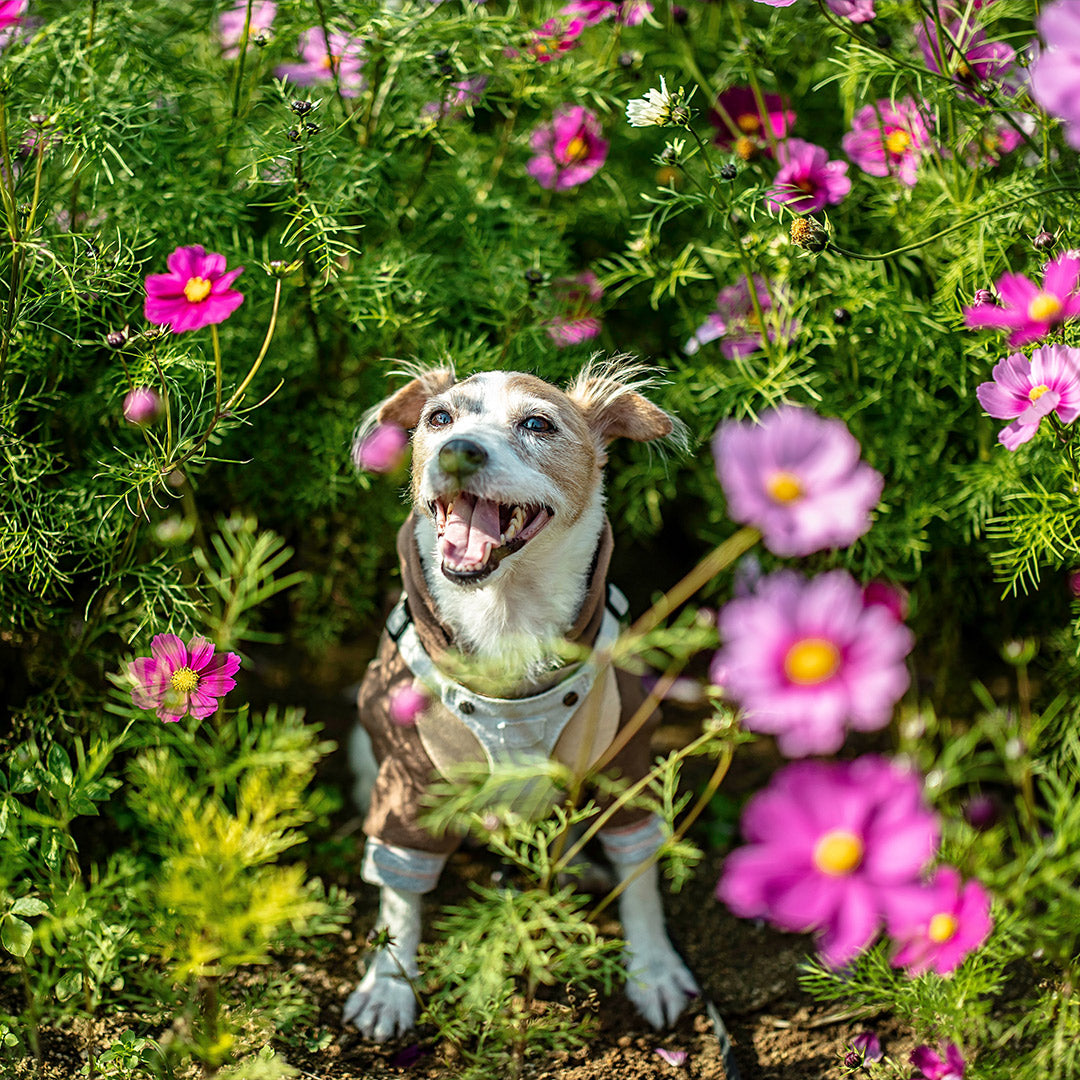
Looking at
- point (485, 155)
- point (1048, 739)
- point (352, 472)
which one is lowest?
point (1048, 739)

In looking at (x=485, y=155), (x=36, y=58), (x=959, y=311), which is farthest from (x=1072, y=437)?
(x=36, y=58)

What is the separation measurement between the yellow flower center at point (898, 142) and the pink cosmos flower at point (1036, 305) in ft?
2.84

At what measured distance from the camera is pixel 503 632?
7.64 feet

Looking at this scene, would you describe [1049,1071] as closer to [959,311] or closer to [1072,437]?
[1072,437]

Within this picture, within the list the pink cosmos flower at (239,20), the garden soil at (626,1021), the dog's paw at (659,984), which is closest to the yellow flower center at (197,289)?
→ the pink cosmos flower at (239,20)

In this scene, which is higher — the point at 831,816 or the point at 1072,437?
the point at 831,816

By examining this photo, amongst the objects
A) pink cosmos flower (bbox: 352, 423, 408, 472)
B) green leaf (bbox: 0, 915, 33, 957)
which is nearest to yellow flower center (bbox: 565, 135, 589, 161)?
pink cosmos flower (bbox: 352, 423, 408, 472)

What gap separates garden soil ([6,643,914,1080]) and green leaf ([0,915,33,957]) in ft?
1.10

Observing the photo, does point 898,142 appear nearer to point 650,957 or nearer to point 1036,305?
point 1036,305

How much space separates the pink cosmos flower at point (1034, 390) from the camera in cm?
178

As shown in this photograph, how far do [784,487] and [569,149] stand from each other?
1.92 meters

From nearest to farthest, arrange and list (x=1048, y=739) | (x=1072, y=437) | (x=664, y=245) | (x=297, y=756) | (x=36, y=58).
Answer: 1. (x=297, y=756)
2. (x=1072, y=437)
3. (x=36, y=58)
4. (x=1048, y=739)
5. (x=664, y=245)

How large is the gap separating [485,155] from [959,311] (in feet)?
4.80

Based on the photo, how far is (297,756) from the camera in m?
1.79
